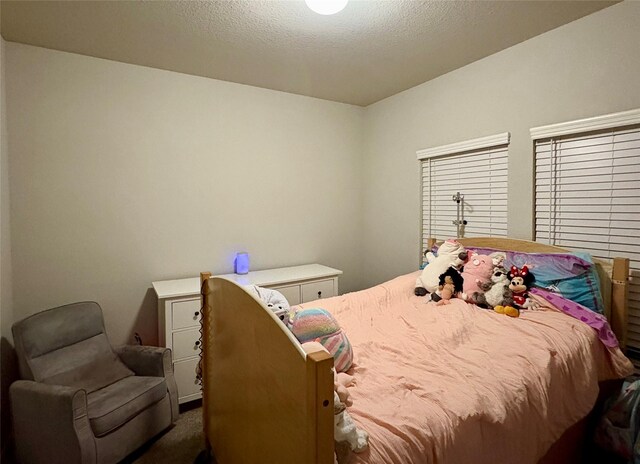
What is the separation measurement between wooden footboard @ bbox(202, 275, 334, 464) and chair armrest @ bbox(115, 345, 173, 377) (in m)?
0.48

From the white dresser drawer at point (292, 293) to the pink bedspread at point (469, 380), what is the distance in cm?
74

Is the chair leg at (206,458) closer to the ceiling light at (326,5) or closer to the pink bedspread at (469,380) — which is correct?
the pink bedspread at (469,380)

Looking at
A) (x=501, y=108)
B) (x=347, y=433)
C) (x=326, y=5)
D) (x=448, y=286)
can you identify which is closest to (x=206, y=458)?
(x=347, y=433)

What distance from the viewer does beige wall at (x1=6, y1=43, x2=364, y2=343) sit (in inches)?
88.1

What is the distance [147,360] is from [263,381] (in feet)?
4.76

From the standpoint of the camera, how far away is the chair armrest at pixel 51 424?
156 cm

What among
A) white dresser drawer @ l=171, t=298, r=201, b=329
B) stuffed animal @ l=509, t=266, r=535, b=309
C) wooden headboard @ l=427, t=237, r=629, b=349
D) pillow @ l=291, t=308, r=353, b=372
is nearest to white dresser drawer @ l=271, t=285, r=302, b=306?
white dresser drawer @ l=171, t=298, r=201, b=329

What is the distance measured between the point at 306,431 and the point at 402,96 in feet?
10.2

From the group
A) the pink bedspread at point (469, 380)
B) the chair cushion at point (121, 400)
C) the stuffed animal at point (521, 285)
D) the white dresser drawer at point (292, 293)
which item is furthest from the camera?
the white dresser drawer at point (292, 293)

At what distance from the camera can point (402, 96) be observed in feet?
10.5

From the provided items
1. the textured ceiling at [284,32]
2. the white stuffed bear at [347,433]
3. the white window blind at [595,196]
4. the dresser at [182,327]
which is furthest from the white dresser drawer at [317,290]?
the white stuffed bear at [347,433]

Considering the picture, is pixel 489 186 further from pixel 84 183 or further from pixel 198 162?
pixel 84 183

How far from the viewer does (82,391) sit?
5.25ft

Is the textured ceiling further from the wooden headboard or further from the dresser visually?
the dresser
